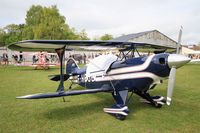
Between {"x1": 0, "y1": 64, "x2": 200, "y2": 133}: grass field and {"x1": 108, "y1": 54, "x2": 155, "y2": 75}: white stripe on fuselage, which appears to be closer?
{"x1": 0, "y1": 64, "x2": 200, "y2": 133}: grass field

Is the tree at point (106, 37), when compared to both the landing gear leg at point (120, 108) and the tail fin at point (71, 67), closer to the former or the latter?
the tail fin at point (71, 67)

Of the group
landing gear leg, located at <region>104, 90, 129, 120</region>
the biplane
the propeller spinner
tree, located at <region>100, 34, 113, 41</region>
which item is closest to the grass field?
landing gear leg, located at <region>104, 90, 129, 120</region>

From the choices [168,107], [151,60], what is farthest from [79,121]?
[168,107]

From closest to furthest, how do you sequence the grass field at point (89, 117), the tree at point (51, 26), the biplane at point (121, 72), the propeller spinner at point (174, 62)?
the grass field at point (89, 117), the propeller spinner at point (174, 62), the biplane at point (121, 72), the tree at point (51, 26)

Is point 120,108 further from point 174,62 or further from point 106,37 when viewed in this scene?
point 106,37

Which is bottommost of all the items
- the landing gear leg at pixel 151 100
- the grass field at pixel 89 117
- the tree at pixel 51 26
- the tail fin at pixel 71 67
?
the grass field at pixel 89 117

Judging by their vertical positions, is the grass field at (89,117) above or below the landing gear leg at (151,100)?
below

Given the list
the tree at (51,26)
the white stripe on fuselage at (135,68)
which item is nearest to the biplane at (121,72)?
the white stripe on fuselage at (135,68)

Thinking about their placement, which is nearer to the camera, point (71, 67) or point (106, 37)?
point (71, 67)

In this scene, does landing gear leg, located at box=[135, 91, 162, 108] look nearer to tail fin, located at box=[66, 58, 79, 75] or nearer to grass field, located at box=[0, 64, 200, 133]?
grass field, located at box=[0, 64, 200, 133]

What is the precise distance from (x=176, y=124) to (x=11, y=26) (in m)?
95.1

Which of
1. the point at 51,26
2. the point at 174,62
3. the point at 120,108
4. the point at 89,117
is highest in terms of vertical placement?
the point at 51,26

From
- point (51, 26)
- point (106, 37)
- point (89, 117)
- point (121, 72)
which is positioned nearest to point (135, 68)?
point (121, 72)

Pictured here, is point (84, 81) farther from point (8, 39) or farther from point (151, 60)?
point (8, 39)
